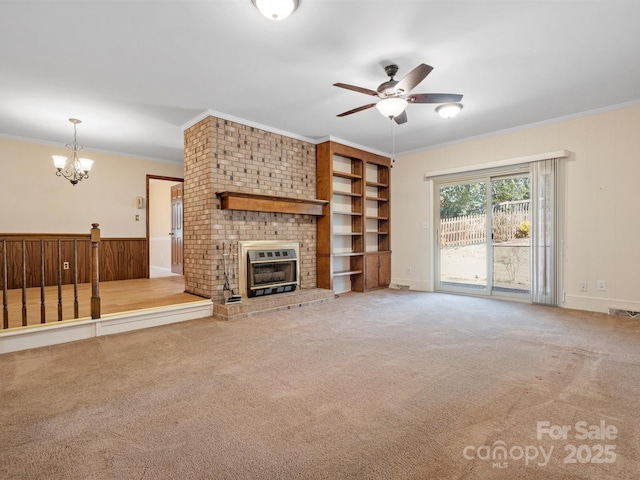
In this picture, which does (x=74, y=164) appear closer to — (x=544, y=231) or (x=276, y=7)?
(x=276, y=7)

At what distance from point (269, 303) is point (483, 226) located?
149 inches

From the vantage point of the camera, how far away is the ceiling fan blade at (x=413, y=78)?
2.63 metres

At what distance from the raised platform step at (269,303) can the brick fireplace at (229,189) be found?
31cm

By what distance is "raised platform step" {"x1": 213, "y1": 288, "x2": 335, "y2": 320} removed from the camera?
4.04 m

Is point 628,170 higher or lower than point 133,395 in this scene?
higher

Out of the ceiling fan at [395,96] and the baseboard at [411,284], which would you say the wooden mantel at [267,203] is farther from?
the baseboard at [411,284]

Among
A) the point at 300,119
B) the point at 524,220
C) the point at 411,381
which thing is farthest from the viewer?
the point at 524,220

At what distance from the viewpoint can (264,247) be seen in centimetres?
482

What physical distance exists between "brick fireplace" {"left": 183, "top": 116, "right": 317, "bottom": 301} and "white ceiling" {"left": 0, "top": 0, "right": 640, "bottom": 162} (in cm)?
33

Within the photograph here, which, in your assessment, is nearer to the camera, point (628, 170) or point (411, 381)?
point (411, 381)

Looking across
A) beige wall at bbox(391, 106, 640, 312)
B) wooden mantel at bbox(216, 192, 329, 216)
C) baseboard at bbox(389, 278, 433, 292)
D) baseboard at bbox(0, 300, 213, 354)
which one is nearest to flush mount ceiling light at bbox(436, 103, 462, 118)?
beige wall at bbox(391, 106, 640, 312)

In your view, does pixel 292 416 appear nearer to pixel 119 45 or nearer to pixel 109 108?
pixel 119 45

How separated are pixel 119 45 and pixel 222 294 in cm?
293

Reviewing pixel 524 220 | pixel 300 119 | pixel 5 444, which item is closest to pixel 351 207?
pixel 300 119
